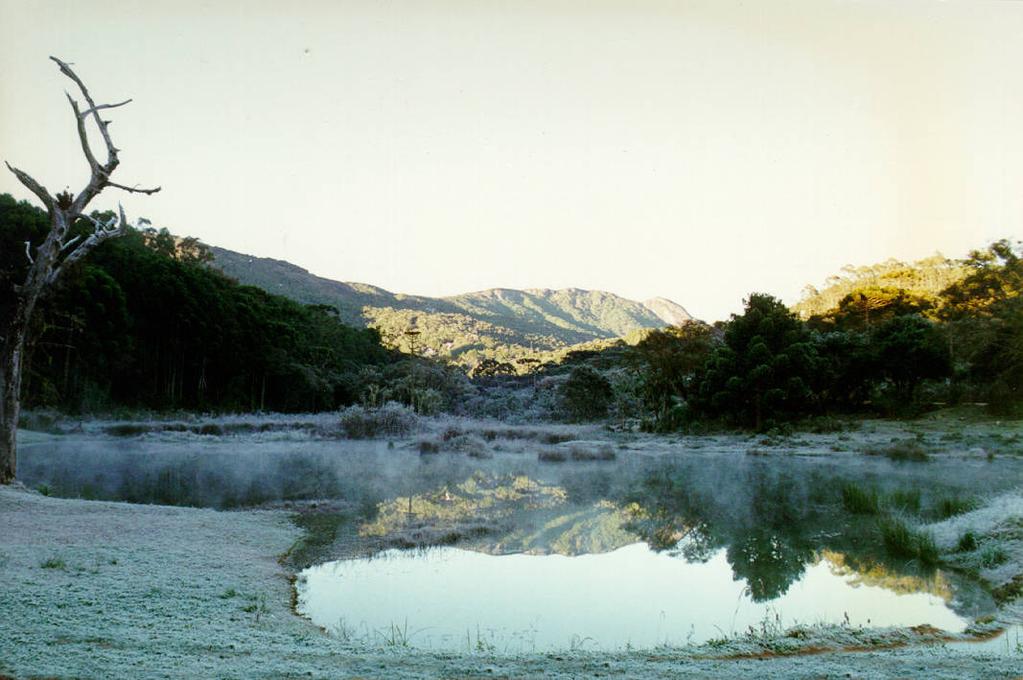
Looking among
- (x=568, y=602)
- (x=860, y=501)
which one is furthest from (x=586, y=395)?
(x=568, y=602)

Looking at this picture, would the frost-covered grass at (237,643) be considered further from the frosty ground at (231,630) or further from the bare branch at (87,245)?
the bare branch at (87,245)

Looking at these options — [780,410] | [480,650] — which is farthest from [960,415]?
[480,650]

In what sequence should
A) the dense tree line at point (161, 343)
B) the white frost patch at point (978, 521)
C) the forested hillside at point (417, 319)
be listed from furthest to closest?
the forested hillside at point (417, 319) < the dense tree line at point (161, 343) < the white frost patch at point (978, 521)

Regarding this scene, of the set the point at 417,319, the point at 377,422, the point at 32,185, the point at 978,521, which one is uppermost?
the point at 417,319

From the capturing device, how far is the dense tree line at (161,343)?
26.8m

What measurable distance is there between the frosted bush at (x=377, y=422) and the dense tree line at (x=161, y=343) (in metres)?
9.22

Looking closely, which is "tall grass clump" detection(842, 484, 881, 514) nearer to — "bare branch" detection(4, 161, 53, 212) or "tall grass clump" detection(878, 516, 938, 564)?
"tall grass clump" detection(878, 516, 938, 564)

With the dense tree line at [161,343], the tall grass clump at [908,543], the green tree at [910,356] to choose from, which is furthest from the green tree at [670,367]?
the tall grass clump at [908,543]

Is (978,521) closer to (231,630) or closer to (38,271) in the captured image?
(231,630)

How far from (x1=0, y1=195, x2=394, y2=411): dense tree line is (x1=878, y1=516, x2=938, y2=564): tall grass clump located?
18.4 metres

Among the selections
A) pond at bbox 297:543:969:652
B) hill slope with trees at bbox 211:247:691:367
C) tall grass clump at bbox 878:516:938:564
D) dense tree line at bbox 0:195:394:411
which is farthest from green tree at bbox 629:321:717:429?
hill slope with trees at bbox 211:247:691:367

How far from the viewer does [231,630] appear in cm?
484

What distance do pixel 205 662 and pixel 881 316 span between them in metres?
43.3

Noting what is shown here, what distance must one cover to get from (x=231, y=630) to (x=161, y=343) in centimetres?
3169
